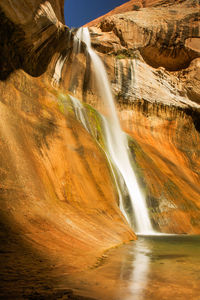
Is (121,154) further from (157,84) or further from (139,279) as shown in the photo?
(157,84)

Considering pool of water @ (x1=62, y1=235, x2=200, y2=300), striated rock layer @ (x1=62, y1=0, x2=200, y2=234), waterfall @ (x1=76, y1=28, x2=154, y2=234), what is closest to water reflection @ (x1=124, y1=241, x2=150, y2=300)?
pool of water @ (x1=62, y1=235, x2=200, y2=300)

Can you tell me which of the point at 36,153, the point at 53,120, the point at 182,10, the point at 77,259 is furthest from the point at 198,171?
the point at 182,10

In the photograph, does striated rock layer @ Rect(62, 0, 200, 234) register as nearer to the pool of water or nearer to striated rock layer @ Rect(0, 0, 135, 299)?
striated rock layer @ Rect(0, 0, 135, 299)

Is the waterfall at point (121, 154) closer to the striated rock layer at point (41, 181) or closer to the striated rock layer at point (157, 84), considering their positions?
the striated rock layer at point (157, 84)

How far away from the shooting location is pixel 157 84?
17109 mm

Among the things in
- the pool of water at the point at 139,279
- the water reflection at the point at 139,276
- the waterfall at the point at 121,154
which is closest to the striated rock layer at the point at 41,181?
the pool of water at the point at 139,279

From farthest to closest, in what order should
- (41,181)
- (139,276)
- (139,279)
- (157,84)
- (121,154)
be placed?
(157,84), (121,154), (41,181), (139,276), (139,279)

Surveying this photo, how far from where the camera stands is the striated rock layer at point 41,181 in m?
2.65

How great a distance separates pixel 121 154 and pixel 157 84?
9470mm

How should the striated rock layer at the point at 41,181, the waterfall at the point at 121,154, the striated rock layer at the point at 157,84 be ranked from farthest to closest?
the striated rock layer at the point at 157,84 < the waterfall at the point at 121,154 < the striated rock layer at the point at 41,181

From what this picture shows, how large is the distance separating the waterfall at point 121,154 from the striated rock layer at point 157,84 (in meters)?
0.49

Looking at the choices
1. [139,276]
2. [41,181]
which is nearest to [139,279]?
[139,276]

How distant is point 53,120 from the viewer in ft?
22.2

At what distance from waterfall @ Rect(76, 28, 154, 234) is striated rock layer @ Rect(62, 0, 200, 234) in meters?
0.49
